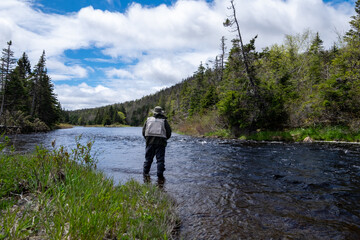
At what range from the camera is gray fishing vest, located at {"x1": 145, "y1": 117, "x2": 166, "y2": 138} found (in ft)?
23.5

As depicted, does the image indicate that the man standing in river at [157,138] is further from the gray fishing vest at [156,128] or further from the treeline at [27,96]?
the treeline at [27,96]

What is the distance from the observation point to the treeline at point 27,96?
30.5 metres

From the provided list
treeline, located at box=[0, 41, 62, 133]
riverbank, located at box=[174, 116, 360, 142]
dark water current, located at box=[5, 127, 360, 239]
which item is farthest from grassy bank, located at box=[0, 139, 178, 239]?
treeline, located at box=[0, 41, 62, 133]

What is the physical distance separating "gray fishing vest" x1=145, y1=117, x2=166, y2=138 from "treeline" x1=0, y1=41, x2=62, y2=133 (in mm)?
22466

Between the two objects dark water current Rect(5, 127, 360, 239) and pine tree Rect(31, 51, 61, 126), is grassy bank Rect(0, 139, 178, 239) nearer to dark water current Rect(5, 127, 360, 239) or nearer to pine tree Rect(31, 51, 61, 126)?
dark water current Rect(5, 127, 360, 239)

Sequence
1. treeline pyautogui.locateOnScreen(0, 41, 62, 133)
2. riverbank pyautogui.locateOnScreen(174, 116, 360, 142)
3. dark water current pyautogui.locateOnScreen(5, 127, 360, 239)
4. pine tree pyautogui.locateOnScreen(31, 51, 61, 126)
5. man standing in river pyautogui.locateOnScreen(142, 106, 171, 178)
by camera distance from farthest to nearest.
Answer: pine tree pyautogui.locateOnScreen(31, 51, 61, 126), treeline pyautogui.locateOnScreen(0, 41, 62, 133), riverbank pyautogui.locateOnScreen(174, 116, 360, 142), man standing in river pyautogui.locateOnScreen(142, 106, 171, 178), dark water current pyautogui.locateOnScreen(5, 127, 360, 239)

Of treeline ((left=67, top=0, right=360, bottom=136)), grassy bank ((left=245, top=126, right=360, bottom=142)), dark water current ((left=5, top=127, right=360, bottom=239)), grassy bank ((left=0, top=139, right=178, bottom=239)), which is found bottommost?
dark water current ((left=5, top=127, right=360, bottom=239))

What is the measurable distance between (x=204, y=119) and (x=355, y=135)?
54.0 feet

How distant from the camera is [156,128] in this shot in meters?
7.21

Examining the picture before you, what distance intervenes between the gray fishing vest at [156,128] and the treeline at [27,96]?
885 inches

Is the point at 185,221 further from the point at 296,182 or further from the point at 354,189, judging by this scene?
the point at 354,189

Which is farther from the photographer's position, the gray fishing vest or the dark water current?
the gray fishing vest

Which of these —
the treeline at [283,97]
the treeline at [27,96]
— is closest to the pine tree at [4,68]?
the treeline at [27,96]

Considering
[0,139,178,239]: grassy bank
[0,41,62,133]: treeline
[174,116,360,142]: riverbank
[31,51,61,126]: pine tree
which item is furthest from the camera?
[31,51,61,126]: pine tree
